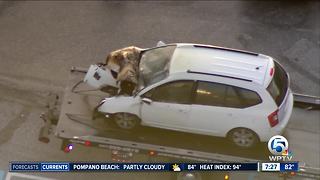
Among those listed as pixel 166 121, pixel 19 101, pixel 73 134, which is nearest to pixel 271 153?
pixel 166 121

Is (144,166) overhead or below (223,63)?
below

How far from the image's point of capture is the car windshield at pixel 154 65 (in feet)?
31.6

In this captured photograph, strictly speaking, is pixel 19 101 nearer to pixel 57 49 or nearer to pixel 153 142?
pixel 57 49

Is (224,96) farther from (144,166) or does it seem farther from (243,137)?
(144,166)

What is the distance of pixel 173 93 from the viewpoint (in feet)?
31.2

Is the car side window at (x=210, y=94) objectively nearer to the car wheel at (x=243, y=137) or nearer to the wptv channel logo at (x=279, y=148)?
the car wheel at (x=243, y=137)

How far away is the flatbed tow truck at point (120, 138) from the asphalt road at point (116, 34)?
125cm

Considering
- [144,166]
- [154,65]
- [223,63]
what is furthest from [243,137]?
[154,65]

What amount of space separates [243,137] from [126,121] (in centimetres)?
219

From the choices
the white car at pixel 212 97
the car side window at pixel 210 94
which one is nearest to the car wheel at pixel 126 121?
the white car at pixel 212 97

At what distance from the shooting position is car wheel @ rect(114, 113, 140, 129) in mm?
9820

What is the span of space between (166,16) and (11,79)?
4.39 metres

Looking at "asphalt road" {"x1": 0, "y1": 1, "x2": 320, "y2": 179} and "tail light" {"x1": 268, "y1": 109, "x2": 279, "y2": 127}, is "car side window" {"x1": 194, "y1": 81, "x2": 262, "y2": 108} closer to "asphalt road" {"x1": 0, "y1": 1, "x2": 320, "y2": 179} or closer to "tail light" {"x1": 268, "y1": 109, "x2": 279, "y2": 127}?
"tail light" {"x1": 268, "y1": 109, "x2": 279, "y2": 127}

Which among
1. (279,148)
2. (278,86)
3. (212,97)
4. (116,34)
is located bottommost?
(279,148)
